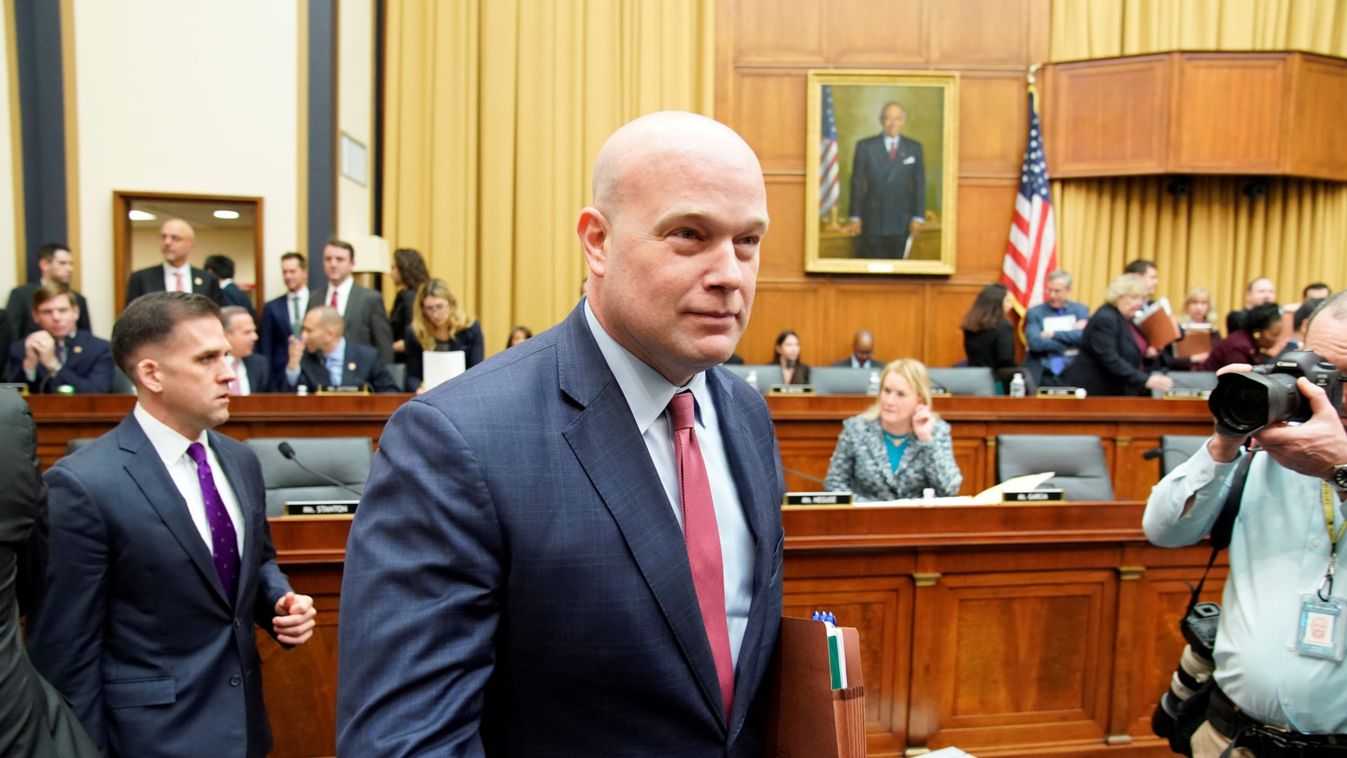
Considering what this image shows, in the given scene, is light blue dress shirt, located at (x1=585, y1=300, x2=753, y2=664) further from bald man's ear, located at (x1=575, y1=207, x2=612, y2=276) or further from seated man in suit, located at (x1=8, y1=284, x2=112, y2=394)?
seated man in suit, located at (x1=8, y1=284, x2=112, y2=394)

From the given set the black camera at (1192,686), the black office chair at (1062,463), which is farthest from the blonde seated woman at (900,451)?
the black camera at (1192,686)

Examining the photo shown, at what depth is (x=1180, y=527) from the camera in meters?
1.78

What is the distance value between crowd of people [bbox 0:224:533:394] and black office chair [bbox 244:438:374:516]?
1.16 metres

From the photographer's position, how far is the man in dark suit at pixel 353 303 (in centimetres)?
598

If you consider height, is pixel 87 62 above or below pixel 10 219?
above

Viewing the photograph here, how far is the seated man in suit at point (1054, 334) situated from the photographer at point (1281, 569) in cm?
476

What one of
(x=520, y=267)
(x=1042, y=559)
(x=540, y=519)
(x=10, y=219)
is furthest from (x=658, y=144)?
(x=520, y=267)

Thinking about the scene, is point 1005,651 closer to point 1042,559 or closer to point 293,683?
point 1042,559

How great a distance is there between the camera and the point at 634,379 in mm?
1041

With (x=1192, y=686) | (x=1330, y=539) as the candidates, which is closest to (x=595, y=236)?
(x=1330, y=539)

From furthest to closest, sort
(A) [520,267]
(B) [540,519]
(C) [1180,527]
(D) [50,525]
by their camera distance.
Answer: (A) [520,267]
(C) [1180,527]
(D) [50,525]
(B) [540,519]

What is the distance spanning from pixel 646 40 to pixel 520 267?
236 cm

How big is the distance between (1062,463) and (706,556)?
3.25m

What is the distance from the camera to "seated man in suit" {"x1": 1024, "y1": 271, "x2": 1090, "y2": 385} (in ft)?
20.9
